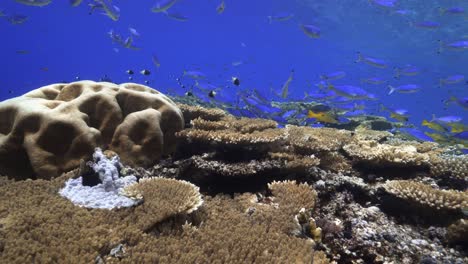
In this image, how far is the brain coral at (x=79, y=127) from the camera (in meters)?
5.21

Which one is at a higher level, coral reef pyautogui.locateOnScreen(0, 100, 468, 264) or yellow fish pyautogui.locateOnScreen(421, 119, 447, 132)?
yellow fish pyautogui.locateOnScreen(421, 119, 447, 132)

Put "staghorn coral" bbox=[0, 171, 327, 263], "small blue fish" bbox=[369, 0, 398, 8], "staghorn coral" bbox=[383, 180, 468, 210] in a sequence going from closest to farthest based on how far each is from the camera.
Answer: "staghorn coral" bbox=[0, 171, 327, 263] < "staghorn coral" bbox=[383, 180, 468, 210] < "small blue fish" bbox=[369, 0, 398, 8]

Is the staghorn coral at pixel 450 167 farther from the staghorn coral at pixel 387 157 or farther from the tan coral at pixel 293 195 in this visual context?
the tan coral at pixel 293 195

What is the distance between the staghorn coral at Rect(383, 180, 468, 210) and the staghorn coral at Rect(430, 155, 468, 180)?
125cm

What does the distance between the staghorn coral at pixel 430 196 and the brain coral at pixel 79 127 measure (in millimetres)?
3850

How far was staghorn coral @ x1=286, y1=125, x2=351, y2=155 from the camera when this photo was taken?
249 inches

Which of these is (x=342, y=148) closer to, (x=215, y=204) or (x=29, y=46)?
(x=215, y=204)

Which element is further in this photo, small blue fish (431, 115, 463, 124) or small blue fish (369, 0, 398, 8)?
small blue fish (369, 0, 398, 8)

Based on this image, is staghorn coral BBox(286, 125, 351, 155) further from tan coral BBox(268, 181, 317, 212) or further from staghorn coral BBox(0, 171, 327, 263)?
staghorn coral BBox(0, 171, 327, 263)

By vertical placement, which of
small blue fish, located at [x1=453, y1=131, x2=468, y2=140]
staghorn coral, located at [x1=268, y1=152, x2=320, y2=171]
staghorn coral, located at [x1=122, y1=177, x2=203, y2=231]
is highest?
small blue fish, located at [x1=453, y1=131, x2=468, y2=140]

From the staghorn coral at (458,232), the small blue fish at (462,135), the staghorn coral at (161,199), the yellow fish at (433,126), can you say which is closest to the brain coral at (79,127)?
the staghorn coral at (161,199)

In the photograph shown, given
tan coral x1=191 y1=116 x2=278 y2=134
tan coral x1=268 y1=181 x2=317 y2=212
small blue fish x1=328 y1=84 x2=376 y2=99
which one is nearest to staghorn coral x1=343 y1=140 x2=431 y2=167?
tan coral x1=191 y1=116 x2=278 y2=134

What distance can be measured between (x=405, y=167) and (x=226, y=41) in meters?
87.4

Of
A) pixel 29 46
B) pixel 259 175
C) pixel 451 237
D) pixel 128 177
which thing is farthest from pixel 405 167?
pixel 29 46
